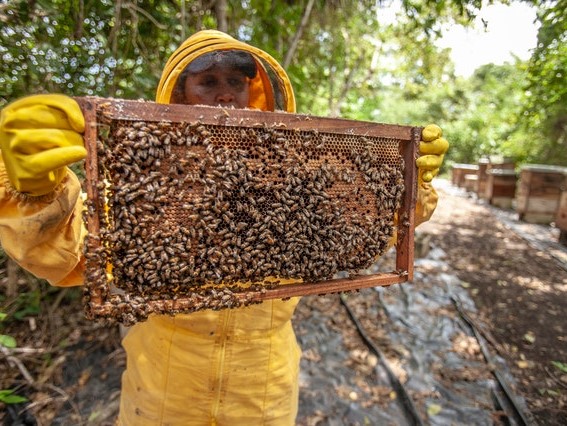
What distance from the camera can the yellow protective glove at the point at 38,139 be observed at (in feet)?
4.47

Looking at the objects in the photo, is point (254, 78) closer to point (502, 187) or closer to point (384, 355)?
point (384, 355)

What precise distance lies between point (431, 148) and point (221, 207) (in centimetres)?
131

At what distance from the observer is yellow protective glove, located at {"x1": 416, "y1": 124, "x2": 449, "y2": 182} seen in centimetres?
213

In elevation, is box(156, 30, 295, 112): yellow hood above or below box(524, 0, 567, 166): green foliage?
below

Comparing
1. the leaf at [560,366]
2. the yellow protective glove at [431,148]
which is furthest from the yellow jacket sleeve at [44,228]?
the leaf at [560,366]

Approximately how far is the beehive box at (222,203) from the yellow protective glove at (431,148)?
0.51 feet

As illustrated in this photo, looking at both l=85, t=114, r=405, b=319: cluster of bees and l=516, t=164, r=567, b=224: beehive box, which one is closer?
l=85, t=114, r=405, b=319: cluster of bees

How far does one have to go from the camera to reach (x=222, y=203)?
1.71m

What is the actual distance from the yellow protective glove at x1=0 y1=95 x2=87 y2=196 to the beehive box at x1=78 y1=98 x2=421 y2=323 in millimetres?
78

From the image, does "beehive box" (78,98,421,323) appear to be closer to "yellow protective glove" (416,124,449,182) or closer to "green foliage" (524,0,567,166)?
"yellow protective glove" (416,124,449,182)

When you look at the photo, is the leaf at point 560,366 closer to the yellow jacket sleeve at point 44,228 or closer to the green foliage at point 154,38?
the green foliage at point 154,38

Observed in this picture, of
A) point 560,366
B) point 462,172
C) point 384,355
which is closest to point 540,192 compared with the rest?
point 560,366

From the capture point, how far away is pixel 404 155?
2.20 m

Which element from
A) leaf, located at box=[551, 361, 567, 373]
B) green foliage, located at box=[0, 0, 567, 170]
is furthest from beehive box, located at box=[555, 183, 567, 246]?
leaf, located at box=[551, 361, 567, 373]
